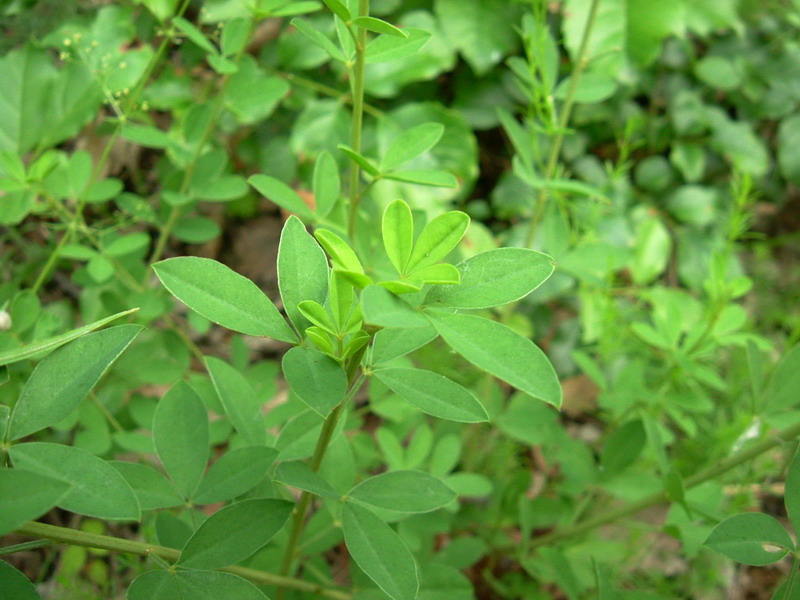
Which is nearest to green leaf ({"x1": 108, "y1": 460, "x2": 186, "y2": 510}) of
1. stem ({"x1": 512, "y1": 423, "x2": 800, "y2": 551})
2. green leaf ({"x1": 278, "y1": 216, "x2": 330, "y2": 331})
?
green leaf ({"x1": 278, "y1": 216, "x2": 330, "y2": 331})

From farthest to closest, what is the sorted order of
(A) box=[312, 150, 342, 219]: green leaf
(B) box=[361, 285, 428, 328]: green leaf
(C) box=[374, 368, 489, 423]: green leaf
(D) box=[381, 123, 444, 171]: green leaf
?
(A) box=[312, 150, 342, 219]: green leaf, (D) box=[381, 123, 444, 171]: green leaf, (C) box=[374, 368, 489, 423]: green leaf, (B) box=[361, 285, 428, 328]: green leaf

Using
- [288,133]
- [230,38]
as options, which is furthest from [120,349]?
[288,133]

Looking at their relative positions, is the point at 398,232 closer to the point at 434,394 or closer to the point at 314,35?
the point at 434,394

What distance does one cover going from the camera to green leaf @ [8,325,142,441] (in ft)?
1.37

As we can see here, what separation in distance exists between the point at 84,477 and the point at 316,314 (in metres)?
0.19

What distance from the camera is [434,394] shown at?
0.46 m

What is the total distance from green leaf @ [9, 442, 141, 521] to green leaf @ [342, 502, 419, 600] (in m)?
0.18

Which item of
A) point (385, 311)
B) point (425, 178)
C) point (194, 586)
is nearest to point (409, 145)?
point (425, 178)

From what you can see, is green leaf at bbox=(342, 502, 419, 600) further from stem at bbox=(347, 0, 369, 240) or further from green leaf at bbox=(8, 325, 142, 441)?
stem at bbox=(347, 0, 369, 240)

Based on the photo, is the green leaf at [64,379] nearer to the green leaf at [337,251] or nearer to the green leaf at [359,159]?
the green leaf at [337,251]

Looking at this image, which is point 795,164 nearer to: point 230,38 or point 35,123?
point 230,38

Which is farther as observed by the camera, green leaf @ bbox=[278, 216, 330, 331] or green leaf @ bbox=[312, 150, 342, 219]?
green leaf @ bbox=[312, 150, 342, 219]

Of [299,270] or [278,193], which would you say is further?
[278,193]

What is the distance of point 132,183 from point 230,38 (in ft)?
2.96
